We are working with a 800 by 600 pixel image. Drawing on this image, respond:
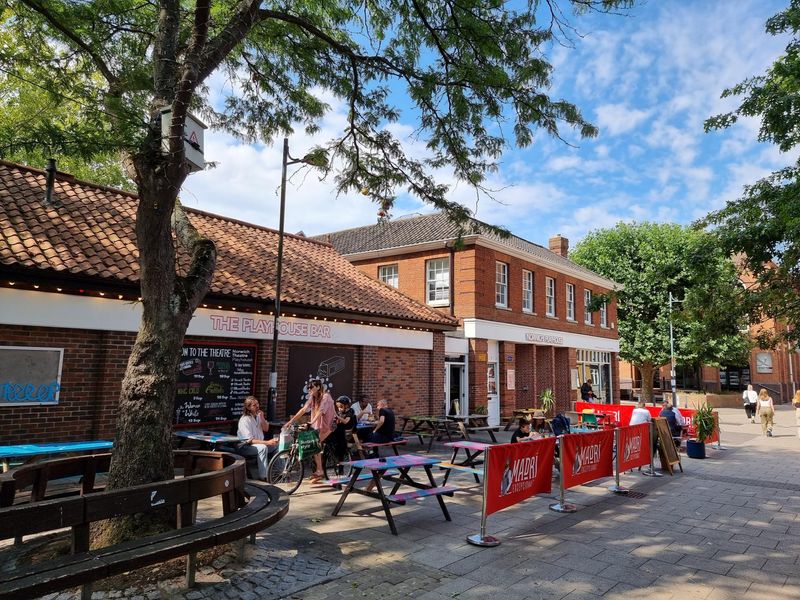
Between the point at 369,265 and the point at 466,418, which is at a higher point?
the point at 369,265

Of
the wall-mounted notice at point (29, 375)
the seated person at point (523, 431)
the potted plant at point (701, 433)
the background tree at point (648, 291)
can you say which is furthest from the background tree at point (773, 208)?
the background tree at point (648, 291)

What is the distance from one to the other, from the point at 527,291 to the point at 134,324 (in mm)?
17084

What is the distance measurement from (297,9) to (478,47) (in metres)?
2.86

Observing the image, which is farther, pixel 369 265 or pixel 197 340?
pixel 369 265

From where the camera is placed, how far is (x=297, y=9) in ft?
26.6

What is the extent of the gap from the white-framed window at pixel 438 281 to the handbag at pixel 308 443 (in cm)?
1205

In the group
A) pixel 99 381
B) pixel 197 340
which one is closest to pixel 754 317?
pixel 197 340

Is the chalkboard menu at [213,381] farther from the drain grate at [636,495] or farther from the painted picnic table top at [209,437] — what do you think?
the drain grate at [636,495]

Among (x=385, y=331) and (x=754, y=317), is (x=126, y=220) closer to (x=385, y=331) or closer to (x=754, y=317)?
(x=385, y=331)

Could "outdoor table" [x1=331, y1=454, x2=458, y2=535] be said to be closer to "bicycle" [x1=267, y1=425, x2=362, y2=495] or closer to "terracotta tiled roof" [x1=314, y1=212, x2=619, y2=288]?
"bicycle" [x1=267, y1=425, x2=362, y2=495]

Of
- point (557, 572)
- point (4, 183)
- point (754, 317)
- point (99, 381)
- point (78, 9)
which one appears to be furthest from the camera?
→ point (754, 317)

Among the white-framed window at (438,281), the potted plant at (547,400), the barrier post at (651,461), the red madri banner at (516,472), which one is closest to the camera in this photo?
the red madri banner at (516,472)

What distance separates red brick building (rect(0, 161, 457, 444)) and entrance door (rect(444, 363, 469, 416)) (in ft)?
9.44

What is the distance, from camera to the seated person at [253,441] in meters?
8.98
